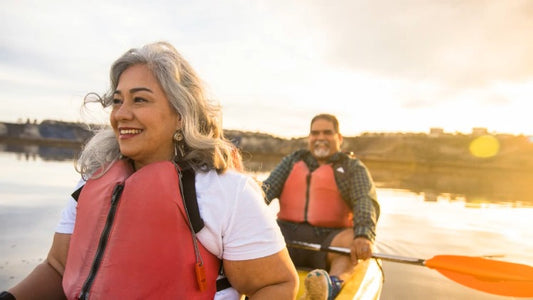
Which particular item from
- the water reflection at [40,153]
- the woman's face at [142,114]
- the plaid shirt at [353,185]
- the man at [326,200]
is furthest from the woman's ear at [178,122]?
the water reflection at [40,153]

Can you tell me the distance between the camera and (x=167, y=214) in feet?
4.83

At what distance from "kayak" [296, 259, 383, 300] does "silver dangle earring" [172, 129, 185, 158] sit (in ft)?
5.84

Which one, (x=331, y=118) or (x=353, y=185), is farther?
(x=331, y=118)

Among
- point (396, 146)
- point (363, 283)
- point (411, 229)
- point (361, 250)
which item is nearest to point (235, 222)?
point (363, 283)

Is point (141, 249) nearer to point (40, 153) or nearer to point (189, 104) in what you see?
point (189, 104)

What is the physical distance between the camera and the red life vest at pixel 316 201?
13.9 feet

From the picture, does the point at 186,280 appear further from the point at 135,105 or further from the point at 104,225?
the point at 135,105

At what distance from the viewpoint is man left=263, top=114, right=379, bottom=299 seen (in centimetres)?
379

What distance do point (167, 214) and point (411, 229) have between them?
7505 millimetres

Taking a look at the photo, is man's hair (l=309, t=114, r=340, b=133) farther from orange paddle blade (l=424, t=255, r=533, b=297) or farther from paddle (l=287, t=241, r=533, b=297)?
orange paddle blade (l=424, t=255, r=533, b=297)

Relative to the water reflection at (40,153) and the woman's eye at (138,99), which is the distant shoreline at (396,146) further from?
the woman's eye at (138,99)

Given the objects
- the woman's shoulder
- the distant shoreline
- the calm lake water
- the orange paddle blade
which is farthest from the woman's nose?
the distant shoreline

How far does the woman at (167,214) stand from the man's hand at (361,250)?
221 centimetres

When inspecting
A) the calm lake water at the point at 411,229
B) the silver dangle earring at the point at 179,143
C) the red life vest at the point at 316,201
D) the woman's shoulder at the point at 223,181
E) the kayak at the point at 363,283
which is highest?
the silver dangle earring at the point at 179,143
